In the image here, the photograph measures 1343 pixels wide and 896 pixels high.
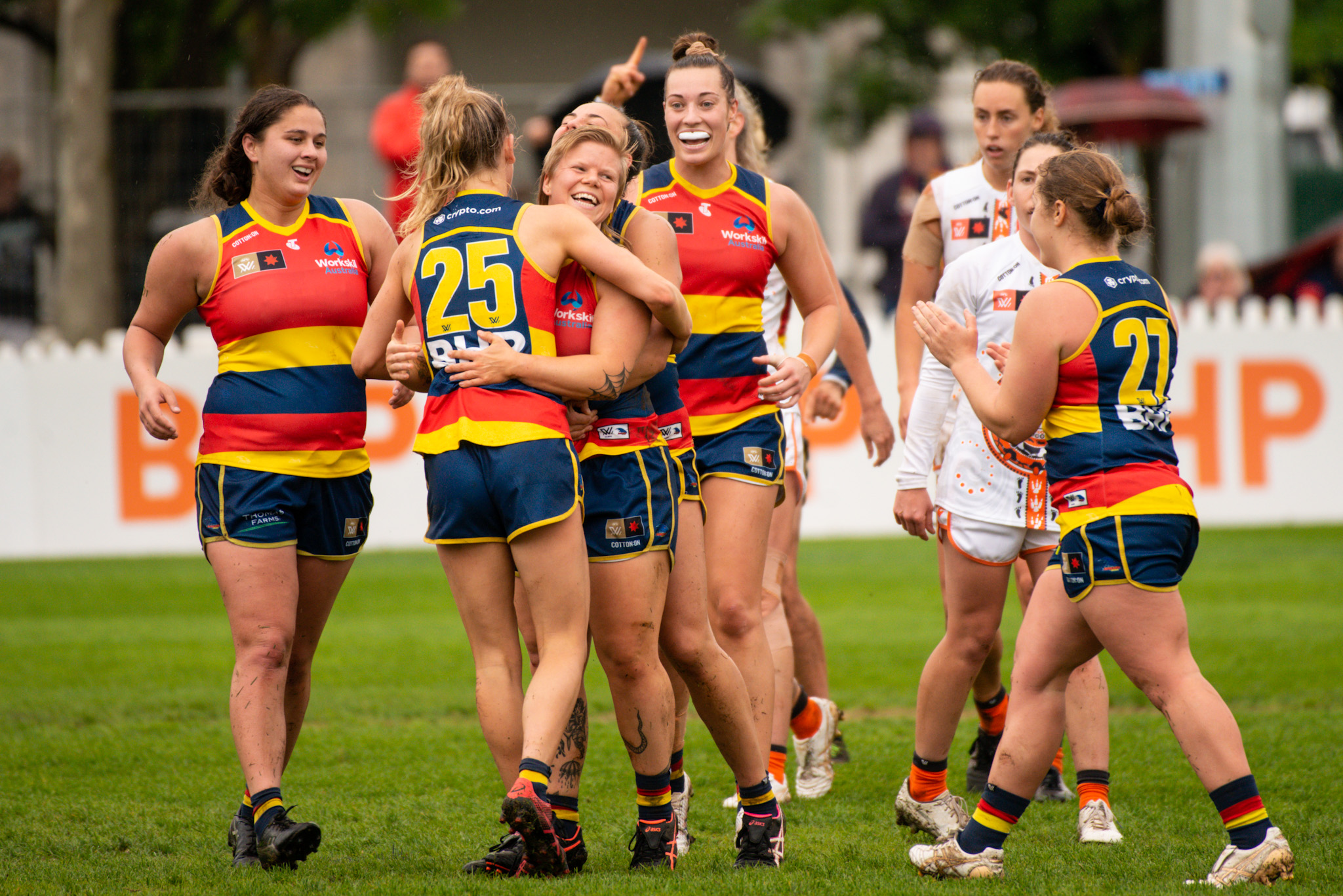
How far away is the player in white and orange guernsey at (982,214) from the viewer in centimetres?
559

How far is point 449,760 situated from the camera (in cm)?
614

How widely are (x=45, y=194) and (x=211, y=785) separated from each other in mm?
13546

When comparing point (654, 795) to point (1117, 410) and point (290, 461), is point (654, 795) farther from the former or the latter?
point (1117, 410)

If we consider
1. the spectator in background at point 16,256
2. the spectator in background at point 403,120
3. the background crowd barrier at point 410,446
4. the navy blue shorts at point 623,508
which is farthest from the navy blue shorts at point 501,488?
the spectator in background at point 16,256

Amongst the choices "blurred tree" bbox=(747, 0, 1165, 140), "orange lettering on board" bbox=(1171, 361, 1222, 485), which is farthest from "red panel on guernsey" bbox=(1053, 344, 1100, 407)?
"blurred tree" bbox=(747, 0, 1165, 140)

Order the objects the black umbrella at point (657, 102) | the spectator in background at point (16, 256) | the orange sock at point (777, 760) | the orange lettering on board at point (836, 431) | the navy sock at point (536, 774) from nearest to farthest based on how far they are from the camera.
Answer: the navy sock at point (536, 774)
the orange sock at point (777, 760)
the black umbrella at point (657, 102)
the orange lettering on board at point (836, 431)
the spectator in background at point (16, 256)

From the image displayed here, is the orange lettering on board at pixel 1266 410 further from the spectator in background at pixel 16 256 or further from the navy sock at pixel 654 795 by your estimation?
the spectator in background at pixel 16 256

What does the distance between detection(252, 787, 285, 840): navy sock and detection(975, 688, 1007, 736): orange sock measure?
8.40 feet

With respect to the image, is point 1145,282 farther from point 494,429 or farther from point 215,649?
point 215,649

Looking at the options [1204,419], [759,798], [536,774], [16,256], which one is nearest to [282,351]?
[536,774]

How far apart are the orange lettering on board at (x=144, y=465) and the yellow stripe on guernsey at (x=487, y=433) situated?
347 inches

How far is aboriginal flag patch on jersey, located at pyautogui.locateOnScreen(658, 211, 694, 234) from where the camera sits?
5.06 meters

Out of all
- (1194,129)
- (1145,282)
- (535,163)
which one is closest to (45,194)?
(535,163)

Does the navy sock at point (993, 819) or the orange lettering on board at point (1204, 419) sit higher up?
Result: the orange lettering on board at point (1204, 419)
